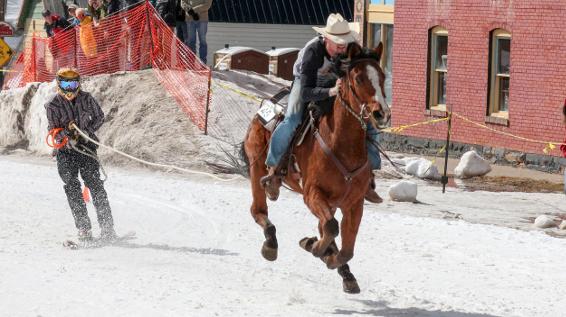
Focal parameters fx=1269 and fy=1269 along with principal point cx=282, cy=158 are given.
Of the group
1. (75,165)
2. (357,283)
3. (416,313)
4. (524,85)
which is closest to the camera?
(416,313)

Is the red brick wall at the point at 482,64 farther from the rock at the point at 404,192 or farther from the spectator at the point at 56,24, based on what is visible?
the spectator at the point at 56,24

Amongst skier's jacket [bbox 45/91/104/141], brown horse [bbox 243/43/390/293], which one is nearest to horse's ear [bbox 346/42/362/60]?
brown horse [bbox 243/43/390/293]

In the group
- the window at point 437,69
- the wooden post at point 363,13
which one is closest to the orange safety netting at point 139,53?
the window at point 437,69

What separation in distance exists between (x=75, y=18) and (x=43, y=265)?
15126 millimetres

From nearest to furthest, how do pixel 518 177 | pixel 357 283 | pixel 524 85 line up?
pixel 357 283, pixel 518 177, pixel 524 85

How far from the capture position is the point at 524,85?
25.4 meters

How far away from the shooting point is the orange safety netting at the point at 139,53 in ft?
79.2

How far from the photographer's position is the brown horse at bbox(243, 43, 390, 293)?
10.8 metres

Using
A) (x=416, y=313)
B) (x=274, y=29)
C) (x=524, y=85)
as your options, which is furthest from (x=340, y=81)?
(x=274, y=29)

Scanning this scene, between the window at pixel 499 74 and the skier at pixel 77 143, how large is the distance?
12718 mm

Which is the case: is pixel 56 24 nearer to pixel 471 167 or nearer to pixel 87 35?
pixel 87 35

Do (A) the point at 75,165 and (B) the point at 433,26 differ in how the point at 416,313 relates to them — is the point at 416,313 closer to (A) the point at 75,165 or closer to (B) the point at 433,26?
(A) the point at 75,165

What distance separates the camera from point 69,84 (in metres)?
14.8

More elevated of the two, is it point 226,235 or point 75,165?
point 75,165
